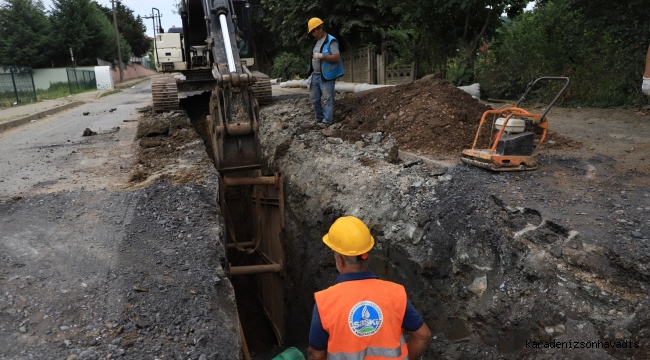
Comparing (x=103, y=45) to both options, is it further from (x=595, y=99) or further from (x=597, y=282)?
(x=597, y=282)

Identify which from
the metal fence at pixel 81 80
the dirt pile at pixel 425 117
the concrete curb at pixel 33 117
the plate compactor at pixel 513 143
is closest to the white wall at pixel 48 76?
the metal fence at pixel 81 80

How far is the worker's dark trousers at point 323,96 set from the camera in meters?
7.55

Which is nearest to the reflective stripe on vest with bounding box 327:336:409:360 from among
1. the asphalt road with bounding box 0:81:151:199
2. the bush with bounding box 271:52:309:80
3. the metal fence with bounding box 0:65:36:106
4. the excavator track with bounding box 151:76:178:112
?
the asphalt road with bounding box 0:81:151:199

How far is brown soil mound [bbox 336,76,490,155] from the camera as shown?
649 cm

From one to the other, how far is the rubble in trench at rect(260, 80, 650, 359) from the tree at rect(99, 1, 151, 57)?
58895mm

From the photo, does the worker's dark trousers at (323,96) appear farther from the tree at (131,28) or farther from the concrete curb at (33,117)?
the tree at (131,28)

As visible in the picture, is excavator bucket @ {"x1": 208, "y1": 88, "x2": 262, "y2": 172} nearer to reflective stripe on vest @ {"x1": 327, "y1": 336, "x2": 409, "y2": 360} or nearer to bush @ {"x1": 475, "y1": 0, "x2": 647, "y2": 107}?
reflective stripe on vest @ {"x1": 327, "y1": 336, "x2": 409, "y2": 360}

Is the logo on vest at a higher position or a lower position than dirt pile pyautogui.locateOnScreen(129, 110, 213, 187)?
lower

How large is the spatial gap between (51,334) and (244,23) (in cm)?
740

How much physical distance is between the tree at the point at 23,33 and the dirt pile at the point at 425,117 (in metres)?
34.6

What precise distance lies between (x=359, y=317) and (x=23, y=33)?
4034cm

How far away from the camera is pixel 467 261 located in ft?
13.9

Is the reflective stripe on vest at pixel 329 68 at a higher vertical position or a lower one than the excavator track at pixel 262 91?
higher

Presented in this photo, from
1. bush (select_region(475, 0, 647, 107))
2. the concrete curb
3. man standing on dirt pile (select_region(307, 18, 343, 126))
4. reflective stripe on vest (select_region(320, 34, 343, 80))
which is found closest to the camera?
man standing on dirt pile (select_region(307, 18, 343, 126))
